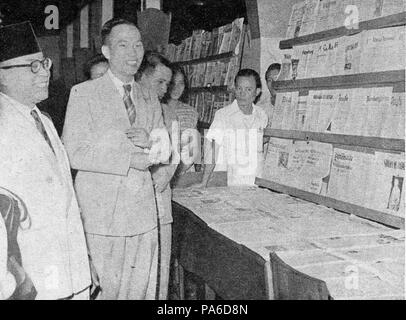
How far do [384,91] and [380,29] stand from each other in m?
0.28

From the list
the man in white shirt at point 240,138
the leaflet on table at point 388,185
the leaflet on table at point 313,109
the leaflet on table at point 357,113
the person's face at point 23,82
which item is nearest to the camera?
the person's face at point 23,82

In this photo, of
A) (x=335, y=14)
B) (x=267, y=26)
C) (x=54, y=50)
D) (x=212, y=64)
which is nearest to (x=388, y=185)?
(x=335, y=14)

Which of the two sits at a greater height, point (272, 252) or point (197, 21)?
point (197, 21)

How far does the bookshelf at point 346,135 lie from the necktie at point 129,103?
92 centimetres

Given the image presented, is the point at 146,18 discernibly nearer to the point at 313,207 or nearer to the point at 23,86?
the point at 313,207

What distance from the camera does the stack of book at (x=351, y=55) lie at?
2.15m

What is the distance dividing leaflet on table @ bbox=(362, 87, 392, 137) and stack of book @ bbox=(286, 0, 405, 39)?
33 centimetres

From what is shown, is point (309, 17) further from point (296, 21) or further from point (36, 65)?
point (36, 65)

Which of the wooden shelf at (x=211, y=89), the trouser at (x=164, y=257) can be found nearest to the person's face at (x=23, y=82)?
the trouser at (x=164, y=257)

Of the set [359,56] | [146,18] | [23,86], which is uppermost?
[146,18]

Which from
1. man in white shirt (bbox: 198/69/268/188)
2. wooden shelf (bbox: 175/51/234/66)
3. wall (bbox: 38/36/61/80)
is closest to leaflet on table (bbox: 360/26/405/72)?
man in white shirt (bbox: 198/69/268/188)

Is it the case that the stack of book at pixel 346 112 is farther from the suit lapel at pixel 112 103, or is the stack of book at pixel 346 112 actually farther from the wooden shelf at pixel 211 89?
the wooden shelf at pixel 211 89
